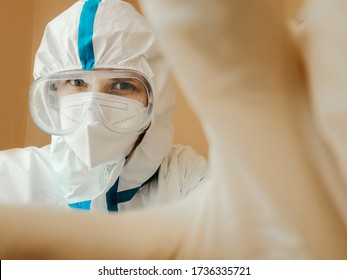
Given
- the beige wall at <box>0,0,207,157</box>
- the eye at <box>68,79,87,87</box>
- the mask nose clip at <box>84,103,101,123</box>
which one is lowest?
the mask nose clip at <box>84,103,101,123</box>

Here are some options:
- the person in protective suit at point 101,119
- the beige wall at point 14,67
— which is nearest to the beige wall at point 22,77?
the beige wall at point 14,67

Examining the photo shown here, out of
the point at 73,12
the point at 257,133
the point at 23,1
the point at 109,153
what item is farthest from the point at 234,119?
the point at 23,1

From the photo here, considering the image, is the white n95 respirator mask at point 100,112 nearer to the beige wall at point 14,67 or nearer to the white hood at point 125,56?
the white hood at point 125,56

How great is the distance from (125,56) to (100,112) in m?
0.16

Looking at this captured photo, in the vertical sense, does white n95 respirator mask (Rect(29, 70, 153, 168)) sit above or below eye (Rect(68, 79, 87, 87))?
below

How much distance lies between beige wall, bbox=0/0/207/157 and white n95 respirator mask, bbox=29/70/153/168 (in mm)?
419

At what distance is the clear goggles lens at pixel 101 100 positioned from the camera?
0.92 meters

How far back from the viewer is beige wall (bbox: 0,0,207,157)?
4.41 feet

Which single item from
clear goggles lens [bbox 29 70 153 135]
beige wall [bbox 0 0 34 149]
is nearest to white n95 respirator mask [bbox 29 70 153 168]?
clear goggles lens [bbox 29 70 153 135]

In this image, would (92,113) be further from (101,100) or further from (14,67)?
(14,67)

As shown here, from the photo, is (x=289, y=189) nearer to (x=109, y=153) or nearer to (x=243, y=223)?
(x=243, y=223)

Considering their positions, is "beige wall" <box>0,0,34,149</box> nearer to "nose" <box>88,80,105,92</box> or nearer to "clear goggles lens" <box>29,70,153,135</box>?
"clear goggles lens" <box>29,70,153,135</box>

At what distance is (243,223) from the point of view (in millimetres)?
345

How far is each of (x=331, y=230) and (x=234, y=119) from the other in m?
0.13
